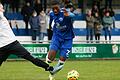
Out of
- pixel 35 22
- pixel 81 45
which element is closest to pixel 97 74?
pixel 81 45

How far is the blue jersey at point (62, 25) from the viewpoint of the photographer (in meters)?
15.4

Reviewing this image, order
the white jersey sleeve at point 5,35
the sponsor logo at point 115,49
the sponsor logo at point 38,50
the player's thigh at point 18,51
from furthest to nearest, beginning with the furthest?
the sponsor logo at point 115,49
the sponsor logo at point 38,50
the player's thigh at point 18,51
the white jersey sleeve at point 5,35

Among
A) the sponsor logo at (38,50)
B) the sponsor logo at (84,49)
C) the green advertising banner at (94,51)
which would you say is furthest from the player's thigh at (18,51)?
the sponsor logo at (84,49)

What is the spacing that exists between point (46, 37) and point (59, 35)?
47.4ft

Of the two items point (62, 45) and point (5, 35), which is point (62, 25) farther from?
point (5, 35)

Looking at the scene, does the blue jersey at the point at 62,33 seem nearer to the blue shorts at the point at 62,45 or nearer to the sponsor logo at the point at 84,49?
the blue shorts at the point at 62,45

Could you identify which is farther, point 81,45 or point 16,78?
point 81,45

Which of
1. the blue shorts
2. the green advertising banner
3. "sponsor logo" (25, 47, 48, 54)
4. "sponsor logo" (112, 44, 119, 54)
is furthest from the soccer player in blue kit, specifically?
"sponsor logo" (112, 44, 119, 54)

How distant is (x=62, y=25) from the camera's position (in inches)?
611

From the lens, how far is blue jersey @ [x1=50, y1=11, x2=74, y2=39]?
→ 608 inches

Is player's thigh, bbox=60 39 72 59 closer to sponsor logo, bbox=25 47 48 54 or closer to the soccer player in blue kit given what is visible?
the soccer player in blue kit

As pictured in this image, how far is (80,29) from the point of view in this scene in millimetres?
31125

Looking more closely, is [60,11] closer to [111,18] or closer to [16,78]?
[16,78]

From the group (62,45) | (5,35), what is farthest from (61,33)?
(5,35)
